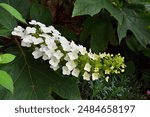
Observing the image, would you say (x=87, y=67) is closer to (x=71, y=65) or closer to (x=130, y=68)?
(x=71, y=65)

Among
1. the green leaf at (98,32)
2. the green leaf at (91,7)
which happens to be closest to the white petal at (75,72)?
the green leaf at (91,7)

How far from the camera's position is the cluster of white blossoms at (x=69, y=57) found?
1.34 meters

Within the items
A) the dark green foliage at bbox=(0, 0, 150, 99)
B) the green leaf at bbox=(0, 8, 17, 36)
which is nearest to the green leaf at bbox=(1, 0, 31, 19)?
the dark green foliage at bbox=(0, 0, 150, 99)

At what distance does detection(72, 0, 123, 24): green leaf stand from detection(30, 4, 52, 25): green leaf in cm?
24

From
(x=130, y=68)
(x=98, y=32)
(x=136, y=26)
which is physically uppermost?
(x=136, y=26)

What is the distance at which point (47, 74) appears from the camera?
148 centimetres

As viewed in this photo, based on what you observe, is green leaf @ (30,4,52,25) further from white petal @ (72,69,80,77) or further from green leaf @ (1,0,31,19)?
white petal @ (72,69,80,77)

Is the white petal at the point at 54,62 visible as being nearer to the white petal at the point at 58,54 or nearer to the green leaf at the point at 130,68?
the white petal at the point at 58,54

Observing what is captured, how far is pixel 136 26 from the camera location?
5.25 ft

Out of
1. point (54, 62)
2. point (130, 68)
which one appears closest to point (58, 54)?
point (54, 62)

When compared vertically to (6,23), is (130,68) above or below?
below

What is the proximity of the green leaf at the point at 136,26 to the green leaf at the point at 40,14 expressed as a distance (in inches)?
12.7

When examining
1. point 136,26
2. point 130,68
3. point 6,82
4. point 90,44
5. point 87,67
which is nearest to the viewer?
point 6,82

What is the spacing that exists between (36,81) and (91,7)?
1.14 ft
